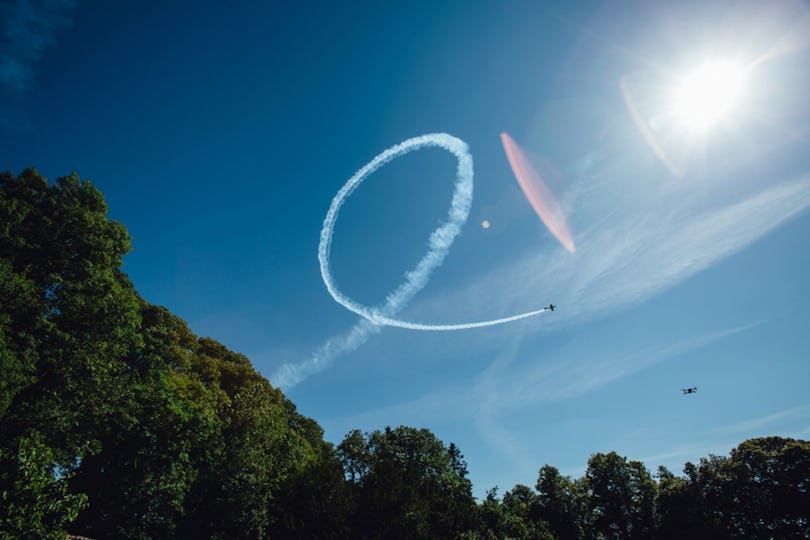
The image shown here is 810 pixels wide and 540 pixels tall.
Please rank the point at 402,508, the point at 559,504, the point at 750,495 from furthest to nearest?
1. the point at 559,504
2. the point at 750,495
3. the point at 402,508

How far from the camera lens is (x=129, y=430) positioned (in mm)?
25281

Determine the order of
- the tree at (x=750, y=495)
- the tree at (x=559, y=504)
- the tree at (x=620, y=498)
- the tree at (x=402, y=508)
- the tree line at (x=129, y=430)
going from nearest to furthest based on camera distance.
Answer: the tree line at (x=129, y=430), the tree at (x=402, y=508), the tree at (x=750, y=495), the tree at (x=620, y=498), the tree at (x=559, y=504)

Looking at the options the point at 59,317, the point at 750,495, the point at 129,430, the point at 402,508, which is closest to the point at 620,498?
the point at 750,495

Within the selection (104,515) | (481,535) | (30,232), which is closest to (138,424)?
(104,515)

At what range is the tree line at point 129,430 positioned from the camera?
17625 mm

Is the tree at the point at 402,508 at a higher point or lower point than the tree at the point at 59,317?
lower

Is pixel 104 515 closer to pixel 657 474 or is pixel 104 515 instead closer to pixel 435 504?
pixel 435 504

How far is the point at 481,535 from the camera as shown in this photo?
26.9m

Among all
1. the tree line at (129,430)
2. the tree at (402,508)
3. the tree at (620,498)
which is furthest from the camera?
the tree at (620,498)

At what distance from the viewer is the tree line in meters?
17.6

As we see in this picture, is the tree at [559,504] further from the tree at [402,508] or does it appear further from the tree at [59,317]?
the tree at [59,317]

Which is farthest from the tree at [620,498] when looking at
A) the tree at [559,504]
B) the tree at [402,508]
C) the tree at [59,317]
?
the tree at [59,317]

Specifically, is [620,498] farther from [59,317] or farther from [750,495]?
[59,317]

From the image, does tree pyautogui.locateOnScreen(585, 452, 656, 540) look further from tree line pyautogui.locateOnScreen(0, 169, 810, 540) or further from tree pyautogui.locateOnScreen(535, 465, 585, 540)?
tree line pyautogui.locateOnScreen(0, 169, 810, 540)
